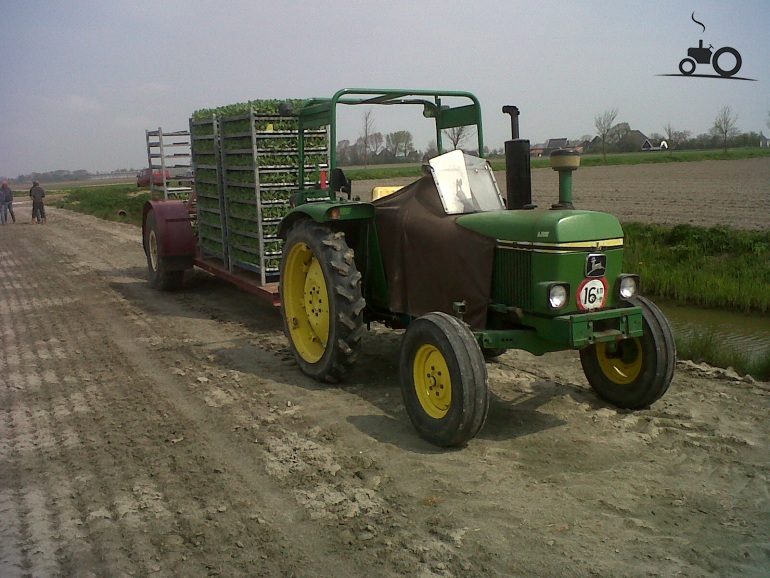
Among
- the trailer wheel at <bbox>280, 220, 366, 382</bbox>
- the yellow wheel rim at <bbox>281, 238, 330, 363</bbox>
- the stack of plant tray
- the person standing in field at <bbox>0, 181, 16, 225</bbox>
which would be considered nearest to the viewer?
the trailer wheel at <bbox>280, 220, 366, 382</bbox>

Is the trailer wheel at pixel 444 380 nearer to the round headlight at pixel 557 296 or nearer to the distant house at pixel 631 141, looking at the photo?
the round headlight at pixel 557 296

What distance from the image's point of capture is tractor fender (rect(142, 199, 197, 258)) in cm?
988

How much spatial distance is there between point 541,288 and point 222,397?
8.76ft

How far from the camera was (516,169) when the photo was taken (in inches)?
203

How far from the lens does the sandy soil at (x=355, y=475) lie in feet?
10.9

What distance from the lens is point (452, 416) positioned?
434 cm

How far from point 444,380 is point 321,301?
6.20 ft

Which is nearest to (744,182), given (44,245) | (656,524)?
(44,245)

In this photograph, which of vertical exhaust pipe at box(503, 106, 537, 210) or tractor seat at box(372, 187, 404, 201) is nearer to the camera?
vertical exhaust pipe at box(503, 106, 537, 210)

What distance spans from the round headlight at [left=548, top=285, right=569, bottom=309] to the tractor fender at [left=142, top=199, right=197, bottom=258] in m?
6.67

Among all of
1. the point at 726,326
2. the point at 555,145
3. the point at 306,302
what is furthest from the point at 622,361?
the point at 555,145

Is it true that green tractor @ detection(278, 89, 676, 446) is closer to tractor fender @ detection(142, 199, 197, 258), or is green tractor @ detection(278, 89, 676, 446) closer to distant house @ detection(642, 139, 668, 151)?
tractor fender @ detection(142, 199, 197, 258)

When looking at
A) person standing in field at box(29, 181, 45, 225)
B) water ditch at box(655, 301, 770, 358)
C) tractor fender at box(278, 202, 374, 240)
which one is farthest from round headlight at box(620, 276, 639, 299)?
person standing in field at box(29, 181, 45, 225)

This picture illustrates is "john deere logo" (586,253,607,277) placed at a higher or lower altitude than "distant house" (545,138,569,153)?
lower
